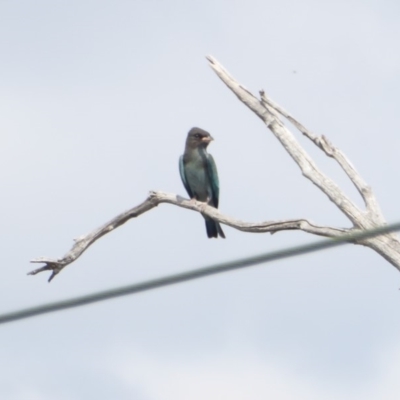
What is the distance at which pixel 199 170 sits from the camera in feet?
42.2

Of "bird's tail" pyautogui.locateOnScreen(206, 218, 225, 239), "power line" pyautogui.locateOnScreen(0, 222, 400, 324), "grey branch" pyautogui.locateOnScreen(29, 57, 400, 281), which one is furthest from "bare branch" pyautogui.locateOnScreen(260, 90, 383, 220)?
"power line" pyautogui.locateOnScreen(0, 222, 400, 324)

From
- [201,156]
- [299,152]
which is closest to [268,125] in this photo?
[299,152]

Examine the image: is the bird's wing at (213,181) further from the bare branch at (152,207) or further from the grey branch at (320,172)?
the grey branch at (320,172)

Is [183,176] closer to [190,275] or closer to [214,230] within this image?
[214,230]

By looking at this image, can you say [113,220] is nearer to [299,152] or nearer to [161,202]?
[161,202]

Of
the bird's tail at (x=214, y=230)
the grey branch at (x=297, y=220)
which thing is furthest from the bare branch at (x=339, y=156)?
the bird's tail at (x=214, y=230)

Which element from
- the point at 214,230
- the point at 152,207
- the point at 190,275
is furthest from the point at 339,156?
the point at 190,275

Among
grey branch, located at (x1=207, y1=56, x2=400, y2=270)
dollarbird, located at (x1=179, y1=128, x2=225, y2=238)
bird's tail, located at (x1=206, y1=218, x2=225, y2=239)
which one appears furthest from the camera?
dollarbird, located at (x1=179, y1=128, x2=225, y2=238)

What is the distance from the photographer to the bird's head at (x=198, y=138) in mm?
12938

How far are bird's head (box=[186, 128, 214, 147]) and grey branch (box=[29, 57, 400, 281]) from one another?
89.1 inches

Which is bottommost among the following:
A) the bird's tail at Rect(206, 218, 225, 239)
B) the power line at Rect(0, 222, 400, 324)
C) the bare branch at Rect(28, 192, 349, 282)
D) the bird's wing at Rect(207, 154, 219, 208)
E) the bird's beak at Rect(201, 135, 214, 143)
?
the power line at Rect(0, 222, 400, 324)

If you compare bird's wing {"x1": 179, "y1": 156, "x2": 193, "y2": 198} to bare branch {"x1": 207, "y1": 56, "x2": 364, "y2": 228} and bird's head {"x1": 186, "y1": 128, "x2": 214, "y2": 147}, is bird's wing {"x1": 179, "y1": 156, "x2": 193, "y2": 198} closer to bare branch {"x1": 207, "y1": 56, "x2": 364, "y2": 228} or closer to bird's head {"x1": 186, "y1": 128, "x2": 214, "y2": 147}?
bird's head {"x1": 186, "y1": 128, "x2": 214, "y2": 147}

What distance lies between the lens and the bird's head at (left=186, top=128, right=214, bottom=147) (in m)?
12.9

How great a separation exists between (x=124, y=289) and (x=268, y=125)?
5.97 metres
